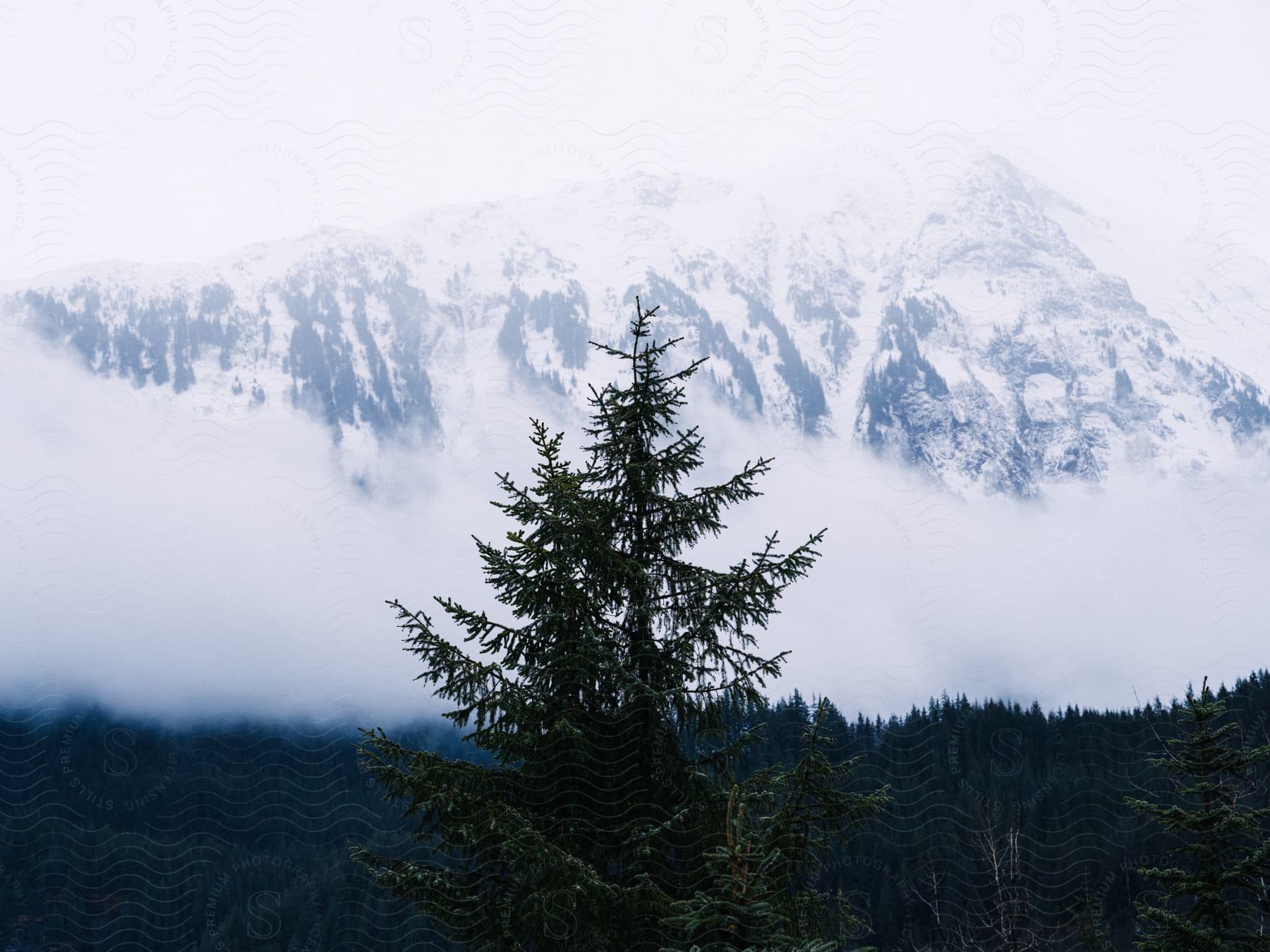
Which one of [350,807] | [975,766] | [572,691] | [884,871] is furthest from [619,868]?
[350,807]

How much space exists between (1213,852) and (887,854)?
87.1m

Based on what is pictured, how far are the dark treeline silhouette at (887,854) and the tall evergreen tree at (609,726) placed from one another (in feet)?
3.70

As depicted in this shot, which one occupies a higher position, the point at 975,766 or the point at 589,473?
the point at 589,473

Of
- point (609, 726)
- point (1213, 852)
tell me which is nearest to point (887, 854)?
point (1213, 852)

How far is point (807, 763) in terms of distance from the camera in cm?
824

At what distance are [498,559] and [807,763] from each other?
3.66 metres

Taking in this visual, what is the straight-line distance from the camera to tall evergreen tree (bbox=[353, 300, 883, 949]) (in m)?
7.94

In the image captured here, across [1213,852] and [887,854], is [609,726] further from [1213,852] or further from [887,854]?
[887,854]

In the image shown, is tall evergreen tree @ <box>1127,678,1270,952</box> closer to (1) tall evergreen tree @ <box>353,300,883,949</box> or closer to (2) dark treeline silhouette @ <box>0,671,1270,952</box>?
(2) dark treeline silhouette @ <box>0,671,1270,952</box>

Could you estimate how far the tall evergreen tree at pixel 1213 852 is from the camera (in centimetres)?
1010

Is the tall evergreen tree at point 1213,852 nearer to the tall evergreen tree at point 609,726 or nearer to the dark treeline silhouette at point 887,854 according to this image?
the dark treeline silhouette at point 887,854

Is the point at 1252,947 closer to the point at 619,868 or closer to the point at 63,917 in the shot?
the point at 619,868

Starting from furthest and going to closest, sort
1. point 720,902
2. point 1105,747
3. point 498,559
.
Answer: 1. point 1105,747
2. point 498,559
3. point 720,902

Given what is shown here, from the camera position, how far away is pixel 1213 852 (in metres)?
10.5
